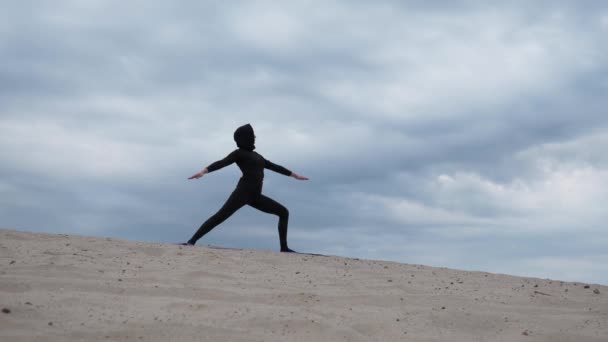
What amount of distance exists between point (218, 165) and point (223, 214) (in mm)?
739

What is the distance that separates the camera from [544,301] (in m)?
6.98

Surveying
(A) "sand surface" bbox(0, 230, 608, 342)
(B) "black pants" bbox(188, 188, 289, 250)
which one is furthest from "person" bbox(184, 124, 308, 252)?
(A) "sand surface" bbox(0, 230, 608, 342)

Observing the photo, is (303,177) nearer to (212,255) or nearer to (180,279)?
(212,255)

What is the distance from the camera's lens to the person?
32.1ft

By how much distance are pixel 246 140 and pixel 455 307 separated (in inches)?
189

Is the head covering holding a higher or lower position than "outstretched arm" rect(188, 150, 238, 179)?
higher

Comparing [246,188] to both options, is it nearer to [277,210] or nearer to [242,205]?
[242,205]

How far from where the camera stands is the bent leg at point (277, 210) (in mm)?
10070

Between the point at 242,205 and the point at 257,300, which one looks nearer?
the point at 257,300

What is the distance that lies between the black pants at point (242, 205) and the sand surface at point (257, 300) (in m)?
1.31

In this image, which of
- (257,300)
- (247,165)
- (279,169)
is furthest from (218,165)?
(257,300)

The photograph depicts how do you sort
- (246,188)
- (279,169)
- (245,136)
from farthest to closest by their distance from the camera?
1. (279,169)
2. (245,136)
3. (246,188)

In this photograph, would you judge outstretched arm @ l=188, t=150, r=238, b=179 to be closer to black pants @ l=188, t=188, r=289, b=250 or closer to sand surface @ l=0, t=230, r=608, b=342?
black pants @ l=188, t=188, r=289, b=250

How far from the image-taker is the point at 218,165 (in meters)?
9.89
